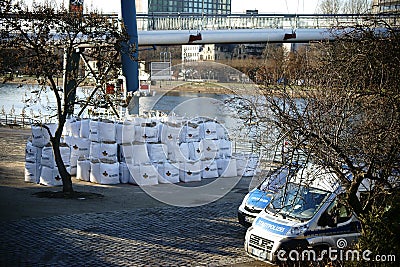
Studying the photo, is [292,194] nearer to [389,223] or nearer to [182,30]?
[389,223]

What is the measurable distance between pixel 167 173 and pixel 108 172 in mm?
1602

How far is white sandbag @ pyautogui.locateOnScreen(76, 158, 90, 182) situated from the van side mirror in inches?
350

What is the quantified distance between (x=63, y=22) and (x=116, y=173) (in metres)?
4.26

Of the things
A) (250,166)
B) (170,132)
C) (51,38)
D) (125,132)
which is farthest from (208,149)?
(51,38)

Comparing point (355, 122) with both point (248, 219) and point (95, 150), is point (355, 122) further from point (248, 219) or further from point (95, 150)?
point (95, 150)

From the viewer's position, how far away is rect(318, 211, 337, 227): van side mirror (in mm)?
9961

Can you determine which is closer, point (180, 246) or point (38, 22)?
point (180, 246)

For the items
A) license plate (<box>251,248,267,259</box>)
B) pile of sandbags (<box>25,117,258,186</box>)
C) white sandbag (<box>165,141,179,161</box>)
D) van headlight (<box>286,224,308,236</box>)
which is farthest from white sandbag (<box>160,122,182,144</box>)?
van headlight (<box>286,224,308,236</box>)

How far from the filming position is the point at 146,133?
17.3 m

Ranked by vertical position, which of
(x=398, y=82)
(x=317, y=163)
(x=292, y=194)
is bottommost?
(x=292, y=194)

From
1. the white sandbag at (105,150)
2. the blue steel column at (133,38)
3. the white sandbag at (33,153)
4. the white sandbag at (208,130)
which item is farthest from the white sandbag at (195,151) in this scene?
the blue steel column at (133,38)

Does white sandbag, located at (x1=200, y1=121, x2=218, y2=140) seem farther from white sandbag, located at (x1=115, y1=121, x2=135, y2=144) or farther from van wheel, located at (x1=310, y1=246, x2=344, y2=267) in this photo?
van wheel, located at (x1=310, y1=246, x2=344, y2=267)

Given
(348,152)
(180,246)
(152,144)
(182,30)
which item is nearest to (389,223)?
(348,152)

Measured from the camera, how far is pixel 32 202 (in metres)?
14.3
